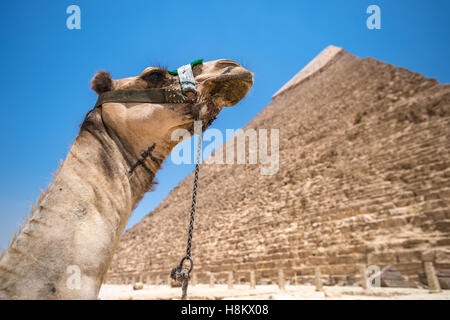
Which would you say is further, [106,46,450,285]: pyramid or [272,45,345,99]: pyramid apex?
[272,45,345,99]: pyramid apex

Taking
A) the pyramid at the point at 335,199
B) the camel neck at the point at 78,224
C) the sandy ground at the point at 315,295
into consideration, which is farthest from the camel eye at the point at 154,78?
the pyramid at the point at 335,199

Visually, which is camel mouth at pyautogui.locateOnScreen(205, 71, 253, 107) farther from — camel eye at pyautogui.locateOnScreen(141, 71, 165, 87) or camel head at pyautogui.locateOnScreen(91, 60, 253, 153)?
camel eye at pyautogui.locateOnScreen(141, 71, 165, 87)

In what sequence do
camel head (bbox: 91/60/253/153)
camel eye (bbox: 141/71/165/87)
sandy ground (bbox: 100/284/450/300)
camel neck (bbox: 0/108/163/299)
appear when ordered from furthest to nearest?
sandy ground (bbox: 100/284/450/300) < camel eye (bbox: 141/71/165/87) < camel head (bbox: 91/60/253/153) < camel neck (bbox: 0/108/163/299)

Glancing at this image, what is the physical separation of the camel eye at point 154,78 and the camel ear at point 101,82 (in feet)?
0.41

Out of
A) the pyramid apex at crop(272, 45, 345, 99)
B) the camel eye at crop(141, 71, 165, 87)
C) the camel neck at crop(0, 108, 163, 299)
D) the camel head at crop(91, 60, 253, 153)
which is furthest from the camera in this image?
the pyramid apex at crop(272, 45, 345, 99)

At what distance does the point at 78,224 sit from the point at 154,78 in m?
0.61

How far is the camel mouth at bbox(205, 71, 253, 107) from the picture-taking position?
1.24m

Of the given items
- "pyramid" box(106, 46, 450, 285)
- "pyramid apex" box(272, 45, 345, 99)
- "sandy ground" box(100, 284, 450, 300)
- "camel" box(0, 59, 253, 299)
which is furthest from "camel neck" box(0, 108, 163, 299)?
"pyramid apex" box(272, 45, 345, 99)

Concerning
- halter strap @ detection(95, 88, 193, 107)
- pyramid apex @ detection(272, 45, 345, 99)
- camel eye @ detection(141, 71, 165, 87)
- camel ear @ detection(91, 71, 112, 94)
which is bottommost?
halter strap @ detection(95, 88, 193, 107)

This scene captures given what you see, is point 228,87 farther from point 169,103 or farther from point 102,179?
point 102,179

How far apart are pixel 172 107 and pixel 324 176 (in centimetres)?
2111

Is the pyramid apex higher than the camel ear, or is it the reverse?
the pyramid apex

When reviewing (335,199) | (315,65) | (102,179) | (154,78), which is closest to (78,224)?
(102,179)

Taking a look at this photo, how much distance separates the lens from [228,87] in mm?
1247
